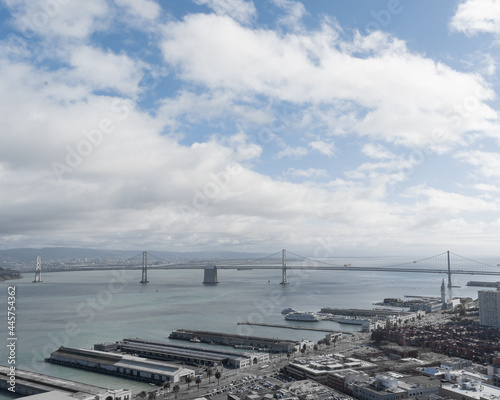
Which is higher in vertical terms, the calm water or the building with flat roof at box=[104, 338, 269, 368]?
the building with flat roof at box=[104, 338, 269, 368]

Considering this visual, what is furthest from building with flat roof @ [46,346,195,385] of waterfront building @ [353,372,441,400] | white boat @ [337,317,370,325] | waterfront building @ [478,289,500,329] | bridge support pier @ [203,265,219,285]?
bridge support pier @ [203,265,219,285]

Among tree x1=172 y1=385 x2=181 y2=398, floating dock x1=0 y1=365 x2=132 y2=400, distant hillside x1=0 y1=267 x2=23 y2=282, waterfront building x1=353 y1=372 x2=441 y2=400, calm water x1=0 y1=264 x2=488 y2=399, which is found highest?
waterfront building x1=353 y1=372 x2=441 y2=400

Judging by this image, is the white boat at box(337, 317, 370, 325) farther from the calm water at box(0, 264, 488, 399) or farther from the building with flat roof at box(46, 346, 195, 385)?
the building with flat roof at box(46, 346, 195, 385)

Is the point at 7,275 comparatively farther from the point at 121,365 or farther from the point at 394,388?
the point at 394,388

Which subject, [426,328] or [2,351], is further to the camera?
[426,328]

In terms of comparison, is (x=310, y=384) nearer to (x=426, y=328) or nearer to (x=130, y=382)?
(x=130, y=382)

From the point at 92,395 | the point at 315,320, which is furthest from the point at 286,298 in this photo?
the point at 92,395

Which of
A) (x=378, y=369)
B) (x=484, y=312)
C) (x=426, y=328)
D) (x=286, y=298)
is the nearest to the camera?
(x=378, y=369)

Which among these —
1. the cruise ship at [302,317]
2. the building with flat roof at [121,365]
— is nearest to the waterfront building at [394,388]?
the building with flat roof at [121,365]
